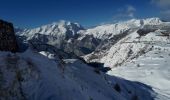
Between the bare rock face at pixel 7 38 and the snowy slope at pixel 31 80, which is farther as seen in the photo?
the bare rock face at pixel 7 38

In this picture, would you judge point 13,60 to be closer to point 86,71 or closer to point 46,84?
point 46,84

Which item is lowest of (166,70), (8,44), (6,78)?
(166,70)

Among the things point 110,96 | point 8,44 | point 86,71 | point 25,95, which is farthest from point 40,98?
point 86,71

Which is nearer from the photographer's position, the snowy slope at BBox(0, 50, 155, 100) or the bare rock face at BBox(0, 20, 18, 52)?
the snowy slope at BBox(0, 50, 155, 100)

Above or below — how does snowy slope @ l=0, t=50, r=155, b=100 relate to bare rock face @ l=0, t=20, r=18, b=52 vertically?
below

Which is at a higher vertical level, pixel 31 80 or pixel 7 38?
pixel 7 38

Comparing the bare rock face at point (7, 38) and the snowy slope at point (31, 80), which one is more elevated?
the bare rock face at point (7, 38)

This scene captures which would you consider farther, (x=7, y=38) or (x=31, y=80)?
(x=7, y=38)

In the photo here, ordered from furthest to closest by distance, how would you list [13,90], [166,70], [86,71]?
1. [166,70]
2. [86,71]
3. [13,90]
